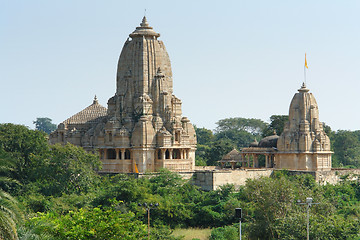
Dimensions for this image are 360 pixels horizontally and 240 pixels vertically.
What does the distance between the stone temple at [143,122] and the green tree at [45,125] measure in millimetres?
122045

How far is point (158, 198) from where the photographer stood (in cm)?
4734

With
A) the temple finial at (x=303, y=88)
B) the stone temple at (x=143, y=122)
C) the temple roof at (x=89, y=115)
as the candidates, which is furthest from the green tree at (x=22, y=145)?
the temple finial at (x=303, y=88)

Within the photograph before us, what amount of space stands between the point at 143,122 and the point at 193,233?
11.0 meters

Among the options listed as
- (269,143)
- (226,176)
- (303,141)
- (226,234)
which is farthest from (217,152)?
(226,234)

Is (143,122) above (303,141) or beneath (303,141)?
above

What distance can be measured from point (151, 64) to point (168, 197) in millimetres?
11535

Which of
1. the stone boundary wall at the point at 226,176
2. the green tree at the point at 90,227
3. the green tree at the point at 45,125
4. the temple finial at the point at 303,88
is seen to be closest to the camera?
the green tree at the point at 90,227

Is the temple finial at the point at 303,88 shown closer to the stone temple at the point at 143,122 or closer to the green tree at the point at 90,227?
the stone temple at the point at 143,122

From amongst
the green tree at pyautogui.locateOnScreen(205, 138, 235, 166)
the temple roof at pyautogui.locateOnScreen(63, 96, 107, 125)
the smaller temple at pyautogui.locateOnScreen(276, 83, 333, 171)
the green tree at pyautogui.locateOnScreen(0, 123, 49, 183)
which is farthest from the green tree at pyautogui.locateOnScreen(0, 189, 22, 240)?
the green tree at pyautogui.locateOnScreen(205, 138, 235, 166)

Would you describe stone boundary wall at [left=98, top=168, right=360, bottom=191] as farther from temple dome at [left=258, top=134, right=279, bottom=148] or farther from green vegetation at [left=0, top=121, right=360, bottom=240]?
temple dome at [left=258, top=134, right=279, bottom=148]

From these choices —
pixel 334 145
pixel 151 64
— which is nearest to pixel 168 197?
pixel 151 64

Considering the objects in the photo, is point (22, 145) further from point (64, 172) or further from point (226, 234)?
point (226, 234)

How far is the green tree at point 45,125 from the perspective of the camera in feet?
583

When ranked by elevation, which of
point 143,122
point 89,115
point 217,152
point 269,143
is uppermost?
point 89,115
